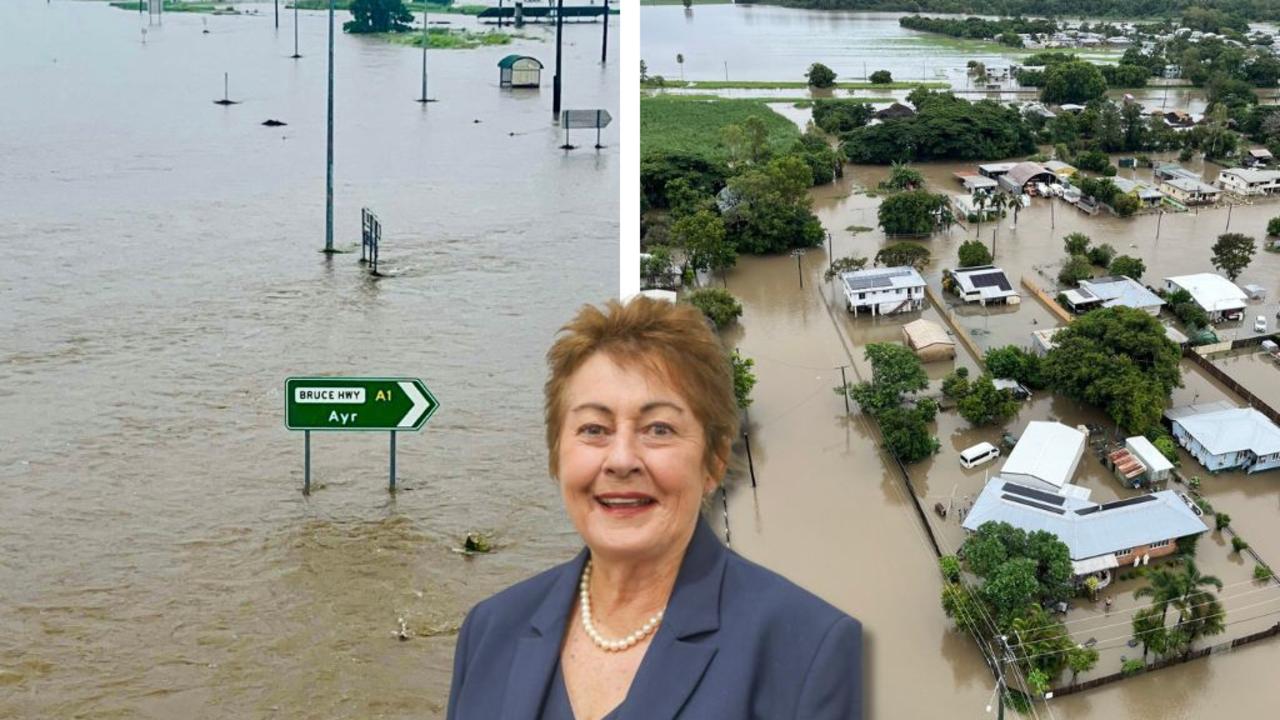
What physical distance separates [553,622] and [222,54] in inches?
133

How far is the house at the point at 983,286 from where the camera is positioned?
5.65 meters

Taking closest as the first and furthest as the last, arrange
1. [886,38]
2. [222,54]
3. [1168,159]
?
[222,54], [1168,159], [886,38]

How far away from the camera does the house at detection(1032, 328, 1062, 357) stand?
5012 millimetres

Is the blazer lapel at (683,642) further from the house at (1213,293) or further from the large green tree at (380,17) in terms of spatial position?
the house at (1213,293)

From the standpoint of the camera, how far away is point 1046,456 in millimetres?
4035

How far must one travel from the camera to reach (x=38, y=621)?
7.89ft

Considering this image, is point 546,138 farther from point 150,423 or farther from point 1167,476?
point 1167,476

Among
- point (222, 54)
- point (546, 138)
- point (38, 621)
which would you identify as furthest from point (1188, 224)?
point (38, 621)

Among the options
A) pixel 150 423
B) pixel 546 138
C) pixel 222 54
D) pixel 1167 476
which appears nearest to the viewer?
pixel 150 423

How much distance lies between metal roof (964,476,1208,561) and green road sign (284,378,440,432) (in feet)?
5.66

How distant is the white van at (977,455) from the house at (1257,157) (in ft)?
17.7

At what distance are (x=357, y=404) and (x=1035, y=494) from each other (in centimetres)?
208

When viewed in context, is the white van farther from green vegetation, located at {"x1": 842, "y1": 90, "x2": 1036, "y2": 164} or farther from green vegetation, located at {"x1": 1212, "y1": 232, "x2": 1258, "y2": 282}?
green vegetation, located at {"x1": 842, "y1": 90, "x2": 1036, "y2": 164}

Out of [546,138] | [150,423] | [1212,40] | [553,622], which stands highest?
[1212,40]
